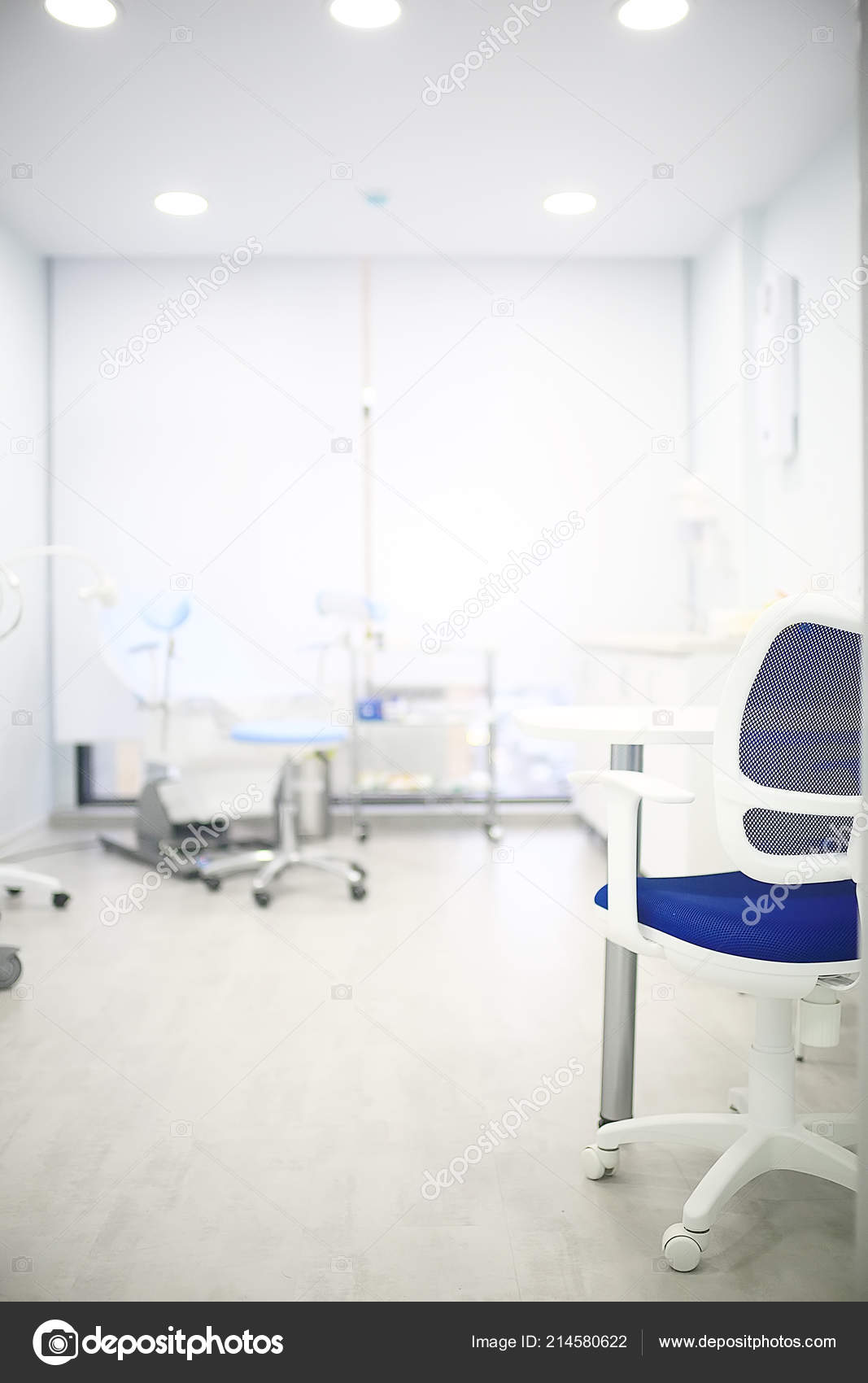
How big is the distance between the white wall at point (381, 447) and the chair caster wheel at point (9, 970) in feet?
7.81

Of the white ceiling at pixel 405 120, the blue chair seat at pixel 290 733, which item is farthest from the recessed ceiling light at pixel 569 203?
the blue chair seat at pixel 290 733

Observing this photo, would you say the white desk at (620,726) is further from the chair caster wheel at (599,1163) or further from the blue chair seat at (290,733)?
the blue chair seat at (290,733)

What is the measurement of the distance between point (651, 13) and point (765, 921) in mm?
2499

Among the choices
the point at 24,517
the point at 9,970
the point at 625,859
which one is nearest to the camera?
the point at 625,859

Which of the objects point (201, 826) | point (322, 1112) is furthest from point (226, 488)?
point (322, 1112)

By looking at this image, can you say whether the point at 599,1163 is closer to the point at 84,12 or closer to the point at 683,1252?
the point at 683,1252

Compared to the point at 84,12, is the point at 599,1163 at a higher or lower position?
lower

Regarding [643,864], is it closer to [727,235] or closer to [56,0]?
[727,235]

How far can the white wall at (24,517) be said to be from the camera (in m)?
4.61

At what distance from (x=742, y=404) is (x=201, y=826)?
2914 mm

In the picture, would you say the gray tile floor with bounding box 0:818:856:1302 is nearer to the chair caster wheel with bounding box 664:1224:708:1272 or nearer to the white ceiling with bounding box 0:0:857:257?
the chair caster wheel with bounding box 664:1224:708:1272

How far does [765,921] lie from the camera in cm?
158
